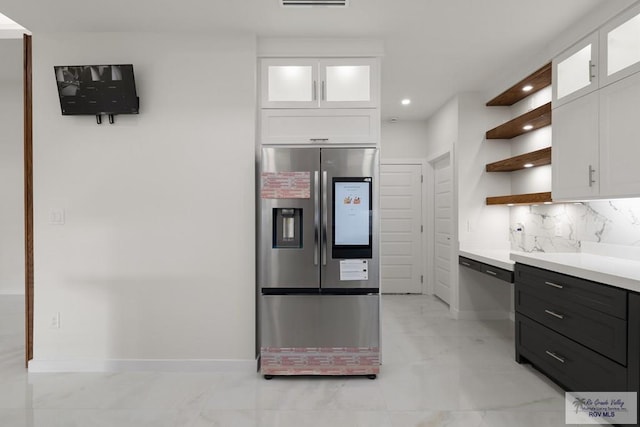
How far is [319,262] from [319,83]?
56.9 inches

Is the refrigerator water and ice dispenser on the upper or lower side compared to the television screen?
lower

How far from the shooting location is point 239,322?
2881 millimetres

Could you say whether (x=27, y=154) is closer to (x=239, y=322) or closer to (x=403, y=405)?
(x=239, y=322)

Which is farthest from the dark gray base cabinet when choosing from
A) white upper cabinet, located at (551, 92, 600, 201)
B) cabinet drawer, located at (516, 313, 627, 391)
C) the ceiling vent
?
the ceiling vent

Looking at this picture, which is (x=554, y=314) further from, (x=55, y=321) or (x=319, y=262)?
(x=55, y=321)

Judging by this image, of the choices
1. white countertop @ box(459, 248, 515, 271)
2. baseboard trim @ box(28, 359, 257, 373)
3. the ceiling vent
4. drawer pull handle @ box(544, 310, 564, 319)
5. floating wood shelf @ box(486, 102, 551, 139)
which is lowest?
baseboard trim @ box(28, 359, 257, 373)

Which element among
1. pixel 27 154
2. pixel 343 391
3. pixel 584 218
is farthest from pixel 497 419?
pixel 27 154

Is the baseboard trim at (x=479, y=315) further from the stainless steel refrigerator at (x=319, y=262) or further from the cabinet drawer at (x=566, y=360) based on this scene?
the stainless steel refrigerator at (x=319, y=262)

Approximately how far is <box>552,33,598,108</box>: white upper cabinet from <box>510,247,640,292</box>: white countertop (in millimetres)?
1216

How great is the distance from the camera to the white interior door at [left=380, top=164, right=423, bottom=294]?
18.1ft

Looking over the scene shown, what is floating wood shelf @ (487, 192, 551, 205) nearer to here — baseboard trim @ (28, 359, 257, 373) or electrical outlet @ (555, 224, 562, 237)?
electrical outlet @ (555, 224, 562, 237)

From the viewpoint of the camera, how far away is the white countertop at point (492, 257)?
3.16 metres

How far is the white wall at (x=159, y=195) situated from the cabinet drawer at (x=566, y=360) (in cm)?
217

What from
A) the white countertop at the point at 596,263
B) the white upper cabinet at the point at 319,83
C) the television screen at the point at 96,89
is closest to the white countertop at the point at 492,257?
the white countertop at the point at 596,263
